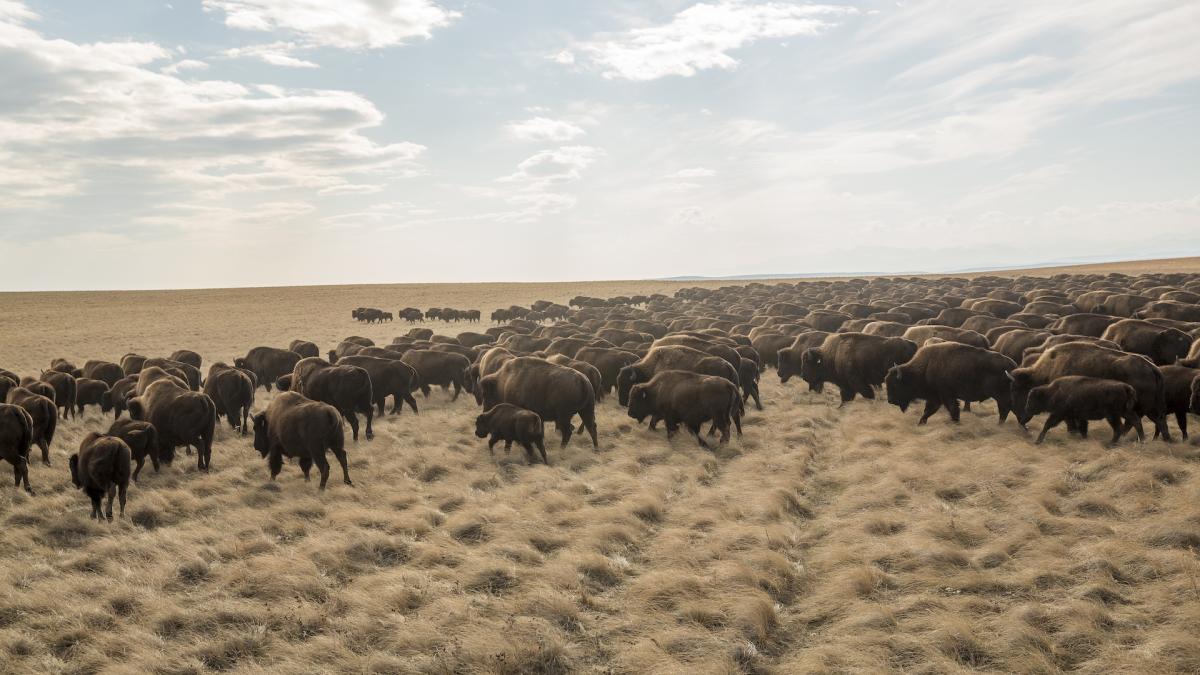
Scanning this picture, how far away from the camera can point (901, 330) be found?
23.1m

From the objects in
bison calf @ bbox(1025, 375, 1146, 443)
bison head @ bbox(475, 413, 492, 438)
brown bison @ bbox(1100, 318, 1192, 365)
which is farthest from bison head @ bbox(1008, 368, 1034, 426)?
bison head @ bbox(475, 413, 492, 438)

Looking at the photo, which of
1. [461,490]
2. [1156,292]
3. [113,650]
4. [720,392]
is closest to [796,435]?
[720,392]

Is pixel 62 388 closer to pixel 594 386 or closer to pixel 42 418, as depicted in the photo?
pixel 42 418

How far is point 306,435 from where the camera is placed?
11.1 metres

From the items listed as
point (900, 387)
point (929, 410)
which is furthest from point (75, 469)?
point (929, 410)

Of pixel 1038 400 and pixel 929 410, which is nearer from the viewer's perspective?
pixel 1038 400

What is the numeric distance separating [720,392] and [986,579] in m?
6.73

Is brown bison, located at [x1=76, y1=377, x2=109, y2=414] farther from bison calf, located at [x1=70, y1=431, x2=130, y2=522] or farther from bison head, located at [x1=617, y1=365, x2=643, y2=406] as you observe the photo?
bison head, located at [x1=617, y1=365, x2=643, y2=406]

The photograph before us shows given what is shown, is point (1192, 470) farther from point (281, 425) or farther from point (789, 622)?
point (281, 425)

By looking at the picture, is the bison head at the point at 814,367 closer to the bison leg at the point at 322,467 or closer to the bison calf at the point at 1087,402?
the bison calf at the point at 1087,402

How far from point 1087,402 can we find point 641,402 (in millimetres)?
8125

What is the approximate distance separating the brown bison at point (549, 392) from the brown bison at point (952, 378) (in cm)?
705

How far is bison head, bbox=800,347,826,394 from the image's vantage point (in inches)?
728

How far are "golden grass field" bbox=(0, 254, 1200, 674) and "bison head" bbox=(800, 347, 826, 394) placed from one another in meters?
4.97
